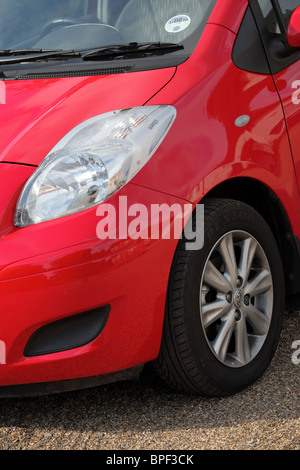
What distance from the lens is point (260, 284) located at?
314 centimetres

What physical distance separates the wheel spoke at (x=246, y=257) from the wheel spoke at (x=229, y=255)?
4 centimetres

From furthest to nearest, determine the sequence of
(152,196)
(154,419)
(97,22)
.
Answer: (97,22), (154,419), (152,196)

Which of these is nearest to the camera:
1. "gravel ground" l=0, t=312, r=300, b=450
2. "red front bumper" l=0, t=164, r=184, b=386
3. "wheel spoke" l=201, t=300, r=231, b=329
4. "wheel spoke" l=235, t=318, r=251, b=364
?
"red front bumper" l=0, t=164, r=184, b=386

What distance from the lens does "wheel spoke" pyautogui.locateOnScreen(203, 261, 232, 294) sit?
2.90 metres

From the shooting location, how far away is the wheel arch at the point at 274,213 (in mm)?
3148

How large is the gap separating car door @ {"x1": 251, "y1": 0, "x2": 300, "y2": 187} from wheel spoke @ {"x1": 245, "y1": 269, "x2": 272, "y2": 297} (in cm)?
45

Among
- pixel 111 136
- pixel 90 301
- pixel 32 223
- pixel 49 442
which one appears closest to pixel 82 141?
pixel 111 136

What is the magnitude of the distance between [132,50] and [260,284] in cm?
106

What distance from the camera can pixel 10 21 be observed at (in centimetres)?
363

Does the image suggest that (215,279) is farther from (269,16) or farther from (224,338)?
(269,16)

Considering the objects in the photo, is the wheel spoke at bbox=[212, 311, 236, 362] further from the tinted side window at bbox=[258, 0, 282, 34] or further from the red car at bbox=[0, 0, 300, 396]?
the tinted side window at bbox=[258, 0, 282, 34]

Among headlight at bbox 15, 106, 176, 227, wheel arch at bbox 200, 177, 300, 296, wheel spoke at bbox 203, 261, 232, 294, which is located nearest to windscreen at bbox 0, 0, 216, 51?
headlight at bbox 15, 106, 176, 227

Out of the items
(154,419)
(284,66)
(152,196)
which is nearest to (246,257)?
(152,196)

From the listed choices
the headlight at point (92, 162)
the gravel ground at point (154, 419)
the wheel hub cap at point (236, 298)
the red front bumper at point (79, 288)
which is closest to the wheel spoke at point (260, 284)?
the wheel hub cap at point (236, 298)
